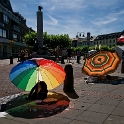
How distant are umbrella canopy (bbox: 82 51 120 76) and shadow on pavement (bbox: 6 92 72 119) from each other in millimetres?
3209

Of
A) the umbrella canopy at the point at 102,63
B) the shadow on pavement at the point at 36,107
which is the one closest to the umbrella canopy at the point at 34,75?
the shadow on pavement at the point at 36,107

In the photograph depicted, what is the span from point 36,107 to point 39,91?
85cm

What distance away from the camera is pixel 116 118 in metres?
4.27

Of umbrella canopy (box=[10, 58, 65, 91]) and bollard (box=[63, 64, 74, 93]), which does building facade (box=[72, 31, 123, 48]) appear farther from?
umbrella canopy (box=[10, 58, 65, 91])

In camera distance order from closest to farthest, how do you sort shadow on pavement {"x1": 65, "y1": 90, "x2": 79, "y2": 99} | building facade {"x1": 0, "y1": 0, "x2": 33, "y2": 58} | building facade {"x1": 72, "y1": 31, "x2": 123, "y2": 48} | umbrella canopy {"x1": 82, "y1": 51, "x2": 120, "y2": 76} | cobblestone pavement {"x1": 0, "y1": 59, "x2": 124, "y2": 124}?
cobblestone pavement {"x1": 0, "y1": 59, "x2": 124, "y2": 124} → shadow on pavement {"x1": 65, "y1": 90, "x2": 79, "y2": 99} → umbrella canopy {"x1": 82, "y1": 51, "x2": 120, "y2": 76} → building facade {"x1": 0, "y1": 0, "x2": 33, "y2": 58} → building facade {"x1": 72, "y1": 31, "x2": 123, "y2": 48}

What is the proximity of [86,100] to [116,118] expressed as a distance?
5.23 feet

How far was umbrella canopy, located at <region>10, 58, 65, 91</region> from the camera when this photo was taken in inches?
237

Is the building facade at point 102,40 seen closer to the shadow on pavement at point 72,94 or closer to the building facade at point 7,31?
the building facade at point 7,31

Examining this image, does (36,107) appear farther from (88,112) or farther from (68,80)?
(68,80)

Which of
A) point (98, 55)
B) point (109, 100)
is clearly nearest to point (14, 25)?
point (98, 55)

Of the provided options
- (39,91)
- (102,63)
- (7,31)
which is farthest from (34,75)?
(7,31)

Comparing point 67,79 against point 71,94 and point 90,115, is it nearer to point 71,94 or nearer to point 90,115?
point 71,94

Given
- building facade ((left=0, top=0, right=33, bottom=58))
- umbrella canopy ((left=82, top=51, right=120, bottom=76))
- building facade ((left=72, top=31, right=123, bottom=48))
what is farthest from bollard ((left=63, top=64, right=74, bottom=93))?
building facade ((left=72, top=31, right=123, bottom=48))

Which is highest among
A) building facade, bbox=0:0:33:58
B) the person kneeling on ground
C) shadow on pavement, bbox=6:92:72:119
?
building facade, bbox=0:0:33:58
